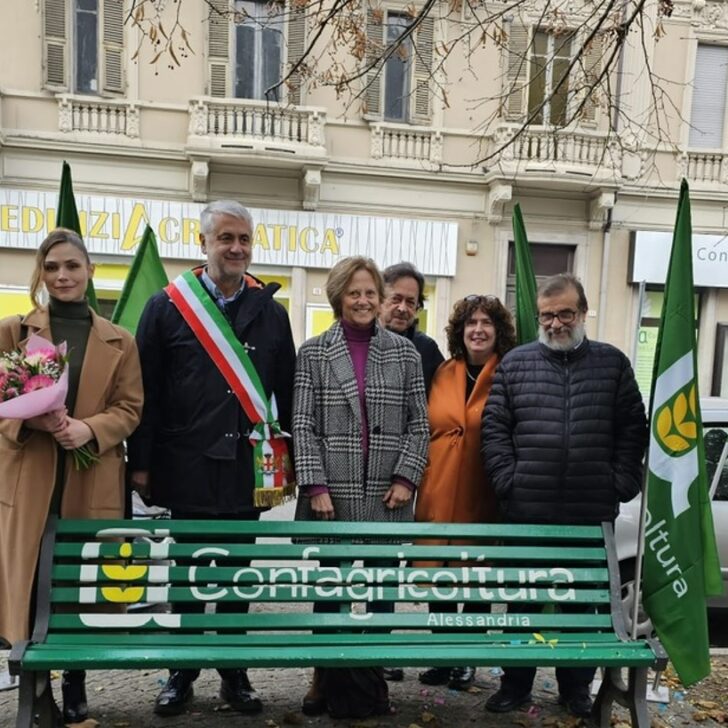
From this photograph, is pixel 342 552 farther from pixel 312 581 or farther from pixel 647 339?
pixel 647 339

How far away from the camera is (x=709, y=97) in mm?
14125

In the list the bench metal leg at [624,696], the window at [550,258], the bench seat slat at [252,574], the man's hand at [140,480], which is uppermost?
the window at [550,258]

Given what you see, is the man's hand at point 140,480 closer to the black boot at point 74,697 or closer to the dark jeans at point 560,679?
the black boot at point 74,697

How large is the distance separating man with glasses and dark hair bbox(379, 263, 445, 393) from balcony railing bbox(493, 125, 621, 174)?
10.0m

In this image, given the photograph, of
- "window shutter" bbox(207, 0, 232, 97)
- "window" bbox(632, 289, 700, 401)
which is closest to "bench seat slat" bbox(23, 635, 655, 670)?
"window" bbox(632, 289, 700, 401)

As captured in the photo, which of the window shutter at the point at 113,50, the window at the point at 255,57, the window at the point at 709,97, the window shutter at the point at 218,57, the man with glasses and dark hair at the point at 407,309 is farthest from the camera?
the window at the point at 709,97

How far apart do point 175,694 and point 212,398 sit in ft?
4.33

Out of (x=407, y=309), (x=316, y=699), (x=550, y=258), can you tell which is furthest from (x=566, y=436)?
(x=550, y=258)

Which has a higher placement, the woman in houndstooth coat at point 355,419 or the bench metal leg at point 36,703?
the woman in houndstooth coat at point 355,419

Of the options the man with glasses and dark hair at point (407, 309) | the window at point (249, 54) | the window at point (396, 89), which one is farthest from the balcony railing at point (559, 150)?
the man with glasses and dark hair at point (407, 309)

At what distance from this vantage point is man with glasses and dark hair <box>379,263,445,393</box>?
11.9 feet

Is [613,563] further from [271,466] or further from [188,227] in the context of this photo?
[188,227]

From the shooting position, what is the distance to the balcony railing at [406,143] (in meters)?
13.1

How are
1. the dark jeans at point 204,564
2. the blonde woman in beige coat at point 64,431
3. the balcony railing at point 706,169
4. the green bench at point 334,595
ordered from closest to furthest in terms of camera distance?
the green bench at point 334,595
the blonde woman in beige coat at point 64,431
the dark jeans at point 204,564
the balcony railing at point 706,169
